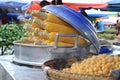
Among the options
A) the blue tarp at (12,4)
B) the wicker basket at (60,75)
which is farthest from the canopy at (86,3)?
the wicker basket at (60,75)

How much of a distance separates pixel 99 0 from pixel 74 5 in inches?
56.5

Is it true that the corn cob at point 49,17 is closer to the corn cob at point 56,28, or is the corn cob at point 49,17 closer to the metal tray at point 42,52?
the corn cob at point 56,28

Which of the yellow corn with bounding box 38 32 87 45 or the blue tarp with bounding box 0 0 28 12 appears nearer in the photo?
the yellow corn with bounding box 38 32 87 45

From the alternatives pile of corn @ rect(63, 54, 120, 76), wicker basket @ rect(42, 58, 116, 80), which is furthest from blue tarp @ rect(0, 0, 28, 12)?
pile of corn @ rect(63, 54, 120, 76)

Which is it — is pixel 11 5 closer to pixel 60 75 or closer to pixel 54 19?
pixel 54 19

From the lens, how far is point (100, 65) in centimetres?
175

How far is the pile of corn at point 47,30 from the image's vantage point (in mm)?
2465

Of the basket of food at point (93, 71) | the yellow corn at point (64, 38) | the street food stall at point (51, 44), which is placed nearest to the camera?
the basket of food at point (93, 71)

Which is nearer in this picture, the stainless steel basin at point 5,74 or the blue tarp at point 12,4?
the stainless steel basin at point 5,74

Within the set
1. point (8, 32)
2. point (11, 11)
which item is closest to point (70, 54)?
point (8, 32)

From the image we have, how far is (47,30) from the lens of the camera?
2561 mm

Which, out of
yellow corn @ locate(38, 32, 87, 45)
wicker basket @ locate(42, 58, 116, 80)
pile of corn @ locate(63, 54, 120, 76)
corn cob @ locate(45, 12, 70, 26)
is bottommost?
wicker basket @ locate(42, 58, 116, 80)

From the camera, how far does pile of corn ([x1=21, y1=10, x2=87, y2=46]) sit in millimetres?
2465

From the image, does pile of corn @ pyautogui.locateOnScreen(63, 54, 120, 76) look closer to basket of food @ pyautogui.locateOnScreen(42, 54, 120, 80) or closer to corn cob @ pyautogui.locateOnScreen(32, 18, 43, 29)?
basket of food @ pyautogui.locateOnScreen(42, 54, 120, 80)
